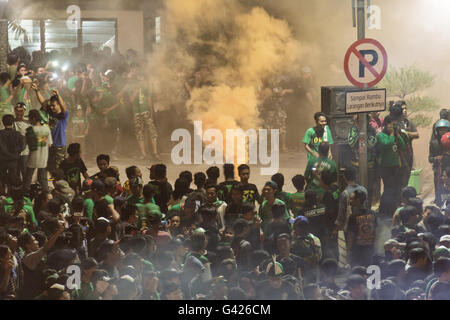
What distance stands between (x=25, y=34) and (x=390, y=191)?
740 cm

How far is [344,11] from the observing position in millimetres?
17797

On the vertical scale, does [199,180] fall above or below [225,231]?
above

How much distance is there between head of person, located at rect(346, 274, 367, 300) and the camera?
716 centimetres

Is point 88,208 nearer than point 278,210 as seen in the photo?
No

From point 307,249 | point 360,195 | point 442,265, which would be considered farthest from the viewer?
point 360,195

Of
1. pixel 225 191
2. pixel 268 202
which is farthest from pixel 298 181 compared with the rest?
pixel 225 191

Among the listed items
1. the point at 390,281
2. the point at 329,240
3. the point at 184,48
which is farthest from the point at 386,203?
the point at 184,48

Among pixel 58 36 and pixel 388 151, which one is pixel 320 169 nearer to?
pixel 388 151

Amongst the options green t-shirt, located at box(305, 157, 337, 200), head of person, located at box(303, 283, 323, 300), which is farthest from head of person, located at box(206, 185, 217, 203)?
head of person, located at box(303, 283, 323, 300)

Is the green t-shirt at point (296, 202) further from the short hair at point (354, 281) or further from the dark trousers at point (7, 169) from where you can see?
the dark trousers at point (7, 169)

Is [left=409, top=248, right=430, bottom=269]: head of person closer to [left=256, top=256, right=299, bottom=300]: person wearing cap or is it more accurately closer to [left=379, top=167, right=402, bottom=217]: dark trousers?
[left=256, top=256, right=299, bottom=300]: person wearing cap

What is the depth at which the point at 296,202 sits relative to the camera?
918 cm

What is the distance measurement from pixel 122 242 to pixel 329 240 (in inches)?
82.4

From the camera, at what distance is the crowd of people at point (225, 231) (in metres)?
7.26
